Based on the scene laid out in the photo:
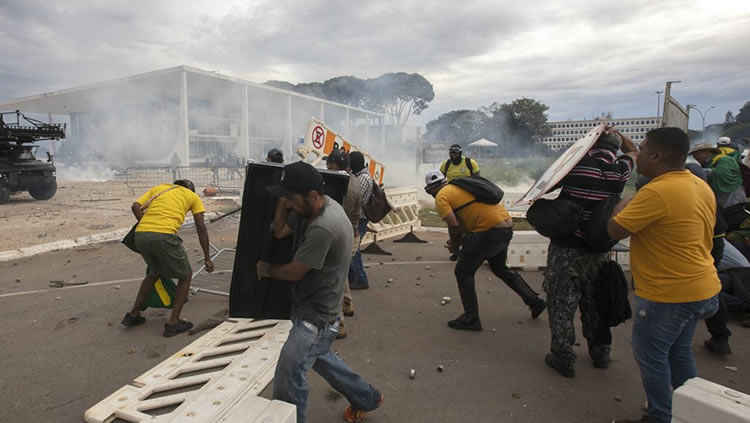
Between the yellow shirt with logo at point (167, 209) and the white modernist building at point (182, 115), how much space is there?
63.3 ft

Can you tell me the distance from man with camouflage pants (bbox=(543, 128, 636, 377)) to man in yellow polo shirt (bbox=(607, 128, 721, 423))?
0.60m

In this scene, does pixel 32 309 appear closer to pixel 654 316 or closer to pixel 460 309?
pixel 460 309

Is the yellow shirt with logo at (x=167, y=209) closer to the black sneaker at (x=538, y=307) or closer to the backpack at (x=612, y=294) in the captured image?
the black sneaker at (x=538, y=307)

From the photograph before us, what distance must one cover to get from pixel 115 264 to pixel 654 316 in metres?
6.78

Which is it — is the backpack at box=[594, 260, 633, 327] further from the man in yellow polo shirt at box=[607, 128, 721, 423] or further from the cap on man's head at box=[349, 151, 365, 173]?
the cap on man's head at box=[349, 151, 365, 173]

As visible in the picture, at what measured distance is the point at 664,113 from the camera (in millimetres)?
7898

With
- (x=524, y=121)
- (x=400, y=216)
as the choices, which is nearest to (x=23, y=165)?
(x=400, y=216)

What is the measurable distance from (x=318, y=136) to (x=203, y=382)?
16.3 feet

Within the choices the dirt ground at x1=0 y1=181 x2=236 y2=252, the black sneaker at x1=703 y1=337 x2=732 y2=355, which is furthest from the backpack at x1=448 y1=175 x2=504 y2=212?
the dirt ground at x1=0 y1=181 x2=236 y2=252

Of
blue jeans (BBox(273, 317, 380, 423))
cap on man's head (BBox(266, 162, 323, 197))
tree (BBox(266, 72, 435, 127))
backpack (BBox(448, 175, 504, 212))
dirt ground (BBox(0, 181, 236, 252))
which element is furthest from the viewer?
tree (BBox(266, 72, 435, 127))

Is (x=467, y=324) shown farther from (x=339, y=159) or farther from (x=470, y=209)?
(x=339, y=159)

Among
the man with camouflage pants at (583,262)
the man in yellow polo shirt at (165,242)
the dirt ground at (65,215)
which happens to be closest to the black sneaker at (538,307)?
the man with camouflage pants at (583,262)

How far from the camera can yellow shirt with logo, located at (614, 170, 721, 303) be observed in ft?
7.23

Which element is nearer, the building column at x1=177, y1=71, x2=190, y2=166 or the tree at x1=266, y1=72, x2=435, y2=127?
the building column at x1=177, y1=71, x2=190, y2=166
